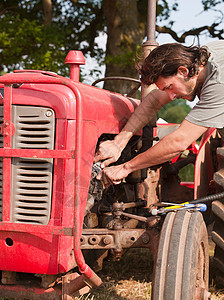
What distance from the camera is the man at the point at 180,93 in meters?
2.45

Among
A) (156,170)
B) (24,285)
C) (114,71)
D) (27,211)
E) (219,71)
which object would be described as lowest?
(24,285)

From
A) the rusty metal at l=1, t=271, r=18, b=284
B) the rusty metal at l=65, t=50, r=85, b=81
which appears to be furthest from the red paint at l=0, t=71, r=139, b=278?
the rusty metal at l=65, t=50, r=85, b=81

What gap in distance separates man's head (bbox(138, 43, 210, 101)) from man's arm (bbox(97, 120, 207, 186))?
33cm

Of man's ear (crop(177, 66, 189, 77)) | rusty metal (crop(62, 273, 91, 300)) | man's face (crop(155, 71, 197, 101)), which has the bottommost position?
rusty metal (crop(62, 273, 91, 300))

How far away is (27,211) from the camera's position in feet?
7.80

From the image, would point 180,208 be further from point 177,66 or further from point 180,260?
point 177,66

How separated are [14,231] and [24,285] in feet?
1.15

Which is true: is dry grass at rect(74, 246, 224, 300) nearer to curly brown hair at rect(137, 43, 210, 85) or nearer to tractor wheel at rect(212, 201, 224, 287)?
tractor wheel at rect(212, 201, 224, 287)

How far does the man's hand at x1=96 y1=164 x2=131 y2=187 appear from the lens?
2.58 meters

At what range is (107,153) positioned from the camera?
8.73 ft

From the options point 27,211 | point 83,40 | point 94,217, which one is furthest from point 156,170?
point 83,40

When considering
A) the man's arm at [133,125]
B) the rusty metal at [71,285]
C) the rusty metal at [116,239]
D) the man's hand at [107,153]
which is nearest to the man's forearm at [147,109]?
the man's arm at [133,125]

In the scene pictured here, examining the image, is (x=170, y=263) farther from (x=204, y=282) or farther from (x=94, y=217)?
(x=94, y=217)

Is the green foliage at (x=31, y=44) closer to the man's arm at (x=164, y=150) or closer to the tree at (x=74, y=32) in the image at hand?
the tree at (x=74, y=32)
